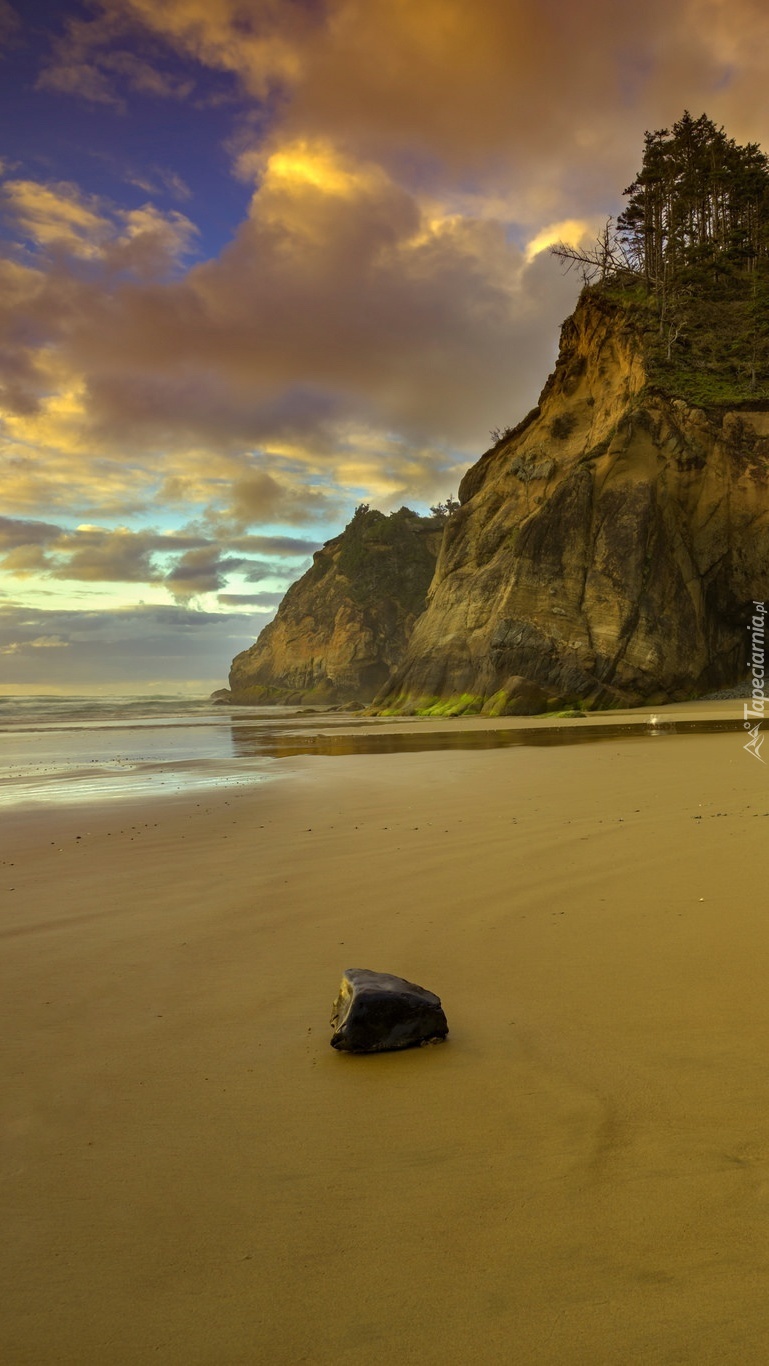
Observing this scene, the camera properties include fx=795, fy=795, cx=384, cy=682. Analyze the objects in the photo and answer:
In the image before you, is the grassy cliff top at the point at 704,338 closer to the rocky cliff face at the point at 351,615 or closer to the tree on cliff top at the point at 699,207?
the tree on cliff top at the point at 699,207

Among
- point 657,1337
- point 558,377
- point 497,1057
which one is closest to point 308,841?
point 497,1057

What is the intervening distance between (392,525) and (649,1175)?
75.5 metres

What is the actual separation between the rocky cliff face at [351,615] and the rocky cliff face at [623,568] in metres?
35.2

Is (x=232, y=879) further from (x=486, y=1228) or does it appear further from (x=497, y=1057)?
(x=486, y=1228)

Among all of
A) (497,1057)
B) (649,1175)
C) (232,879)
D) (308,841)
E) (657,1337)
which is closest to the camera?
(657,1337)

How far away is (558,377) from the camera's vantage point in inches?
1463

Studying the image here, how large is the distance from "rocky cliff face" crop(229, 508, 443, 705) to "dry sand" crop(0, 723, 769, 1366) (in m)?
63.3

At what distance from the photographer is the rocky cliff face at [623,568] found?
29359 mm

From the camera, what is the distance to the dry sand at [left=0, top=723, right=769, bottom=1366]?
5.63 ft

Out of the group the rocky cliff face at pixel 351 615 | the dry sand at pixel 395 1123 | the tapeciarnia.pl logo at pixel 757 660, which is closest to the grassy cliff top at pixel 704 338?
the tapeciarnia.pl logo at pixel 757 660

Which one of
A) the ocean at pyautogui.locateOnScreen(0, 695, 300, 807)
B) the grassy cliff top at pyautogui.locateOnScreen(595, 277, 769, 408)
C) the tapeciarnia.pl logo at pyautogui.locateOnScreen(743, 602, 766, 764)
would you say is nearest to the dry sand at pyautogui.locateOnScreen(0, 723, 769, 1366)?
the ocean at pyautogui.locateOnScreen(0, 695, 300, 807)

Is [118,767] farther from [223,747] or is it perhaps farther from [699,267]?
[699,267]

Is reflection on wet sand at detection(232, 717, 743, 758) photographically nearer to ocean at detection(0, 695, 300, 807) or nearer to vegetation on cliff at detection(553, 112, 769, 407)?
ocean at detection(0, 695, 300, 807)

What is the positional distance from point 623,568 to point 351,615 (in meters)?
44.2
